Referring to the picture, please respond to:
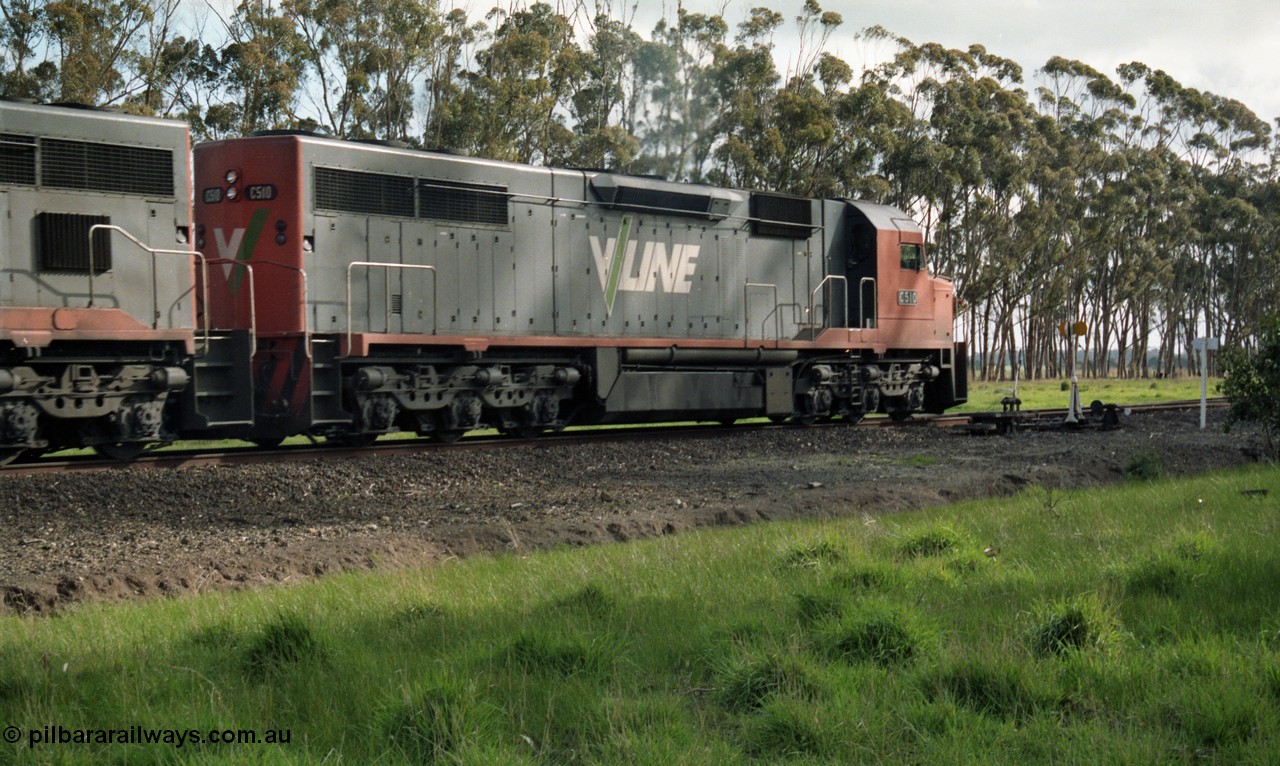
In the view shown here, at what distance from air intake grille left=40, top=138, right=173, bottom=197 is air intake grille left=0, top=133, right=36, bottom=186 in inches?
4.0

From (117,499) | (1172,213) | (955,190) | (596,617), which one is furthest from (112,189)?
(1172,213)

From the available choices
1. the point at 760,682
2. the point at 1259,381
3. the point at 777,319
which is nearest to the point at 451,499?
the point at 760,682

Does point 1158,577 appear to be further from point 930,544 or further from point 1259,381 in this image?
point 1259,381

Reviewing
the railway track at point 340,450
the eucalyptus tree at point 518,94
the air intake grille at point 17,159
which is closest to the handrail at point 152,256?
the air intake grille at point 17,159

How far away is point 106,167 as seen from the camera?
35.3 feet

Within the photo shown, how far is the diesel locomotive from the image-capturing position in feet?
34.4

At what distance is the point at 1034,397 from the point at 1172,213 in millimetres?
40742

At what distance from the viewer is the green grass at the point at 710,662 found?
3.71m

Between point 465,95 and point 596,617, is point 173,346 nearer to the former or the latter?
point 596,617

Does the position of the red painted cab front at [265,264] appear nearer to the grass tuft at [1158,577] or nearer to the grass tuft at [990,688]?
the grass tuft at [1158,577]

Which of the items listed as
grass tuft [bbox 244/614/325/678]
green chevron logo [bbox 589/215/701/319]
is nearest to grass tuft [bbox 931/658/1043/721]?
grass tuft [bbox 244/614/325/678]

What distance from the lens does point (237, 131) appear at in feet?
99.4

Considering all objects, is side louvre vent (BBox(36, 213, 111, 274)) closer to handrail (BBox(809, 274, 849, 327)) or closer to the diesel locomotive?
the diesel locomotive

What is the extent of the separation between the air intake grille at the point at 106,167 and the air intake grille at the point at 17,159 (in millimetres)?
101
